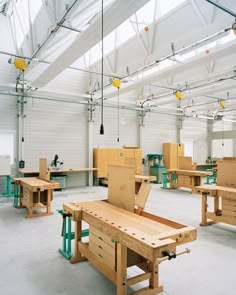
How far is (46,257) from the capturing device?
284 centimetres

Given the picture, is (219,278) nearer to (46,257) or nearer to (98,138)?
(46,257)

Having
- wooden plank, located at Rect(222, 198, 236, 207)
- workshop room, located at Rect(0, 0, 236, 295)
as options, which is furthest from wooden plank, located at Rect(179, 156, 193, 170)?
wooden plank, located at Rect(222, 198, 236, 207)

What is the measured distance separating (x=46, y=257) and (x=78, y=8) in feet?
11.5

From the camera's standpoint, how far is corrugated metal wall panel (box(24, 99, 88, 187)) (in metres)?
7.31

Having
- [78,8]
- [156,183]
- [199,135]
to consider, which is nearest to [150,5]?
[78,8]

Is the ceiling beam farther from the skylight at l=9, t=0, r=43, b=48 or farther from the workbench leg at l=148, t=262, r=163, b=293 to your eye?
the workbench leg at l=148, t=262, r=163, b=293

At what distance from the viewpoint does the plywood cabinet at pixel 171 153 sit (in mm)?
10156

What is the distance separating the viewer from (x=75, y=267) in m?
2.58

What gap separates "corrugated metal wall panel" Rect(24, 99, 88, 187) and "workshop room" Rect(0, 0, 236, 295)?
4 cm

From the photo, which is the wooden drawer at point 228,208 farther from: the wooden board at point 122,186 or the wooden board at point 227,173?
the wooden board at point 122,186

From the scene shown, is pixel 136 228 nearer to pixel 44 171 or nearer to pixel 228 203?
pixel 228 203

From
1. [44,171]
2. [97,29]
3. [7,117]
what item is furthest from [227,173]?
[7,117]

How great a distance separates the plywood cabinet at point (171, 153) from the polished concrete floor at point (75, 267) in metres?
6.01

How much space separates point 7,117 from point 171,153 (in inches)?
264
